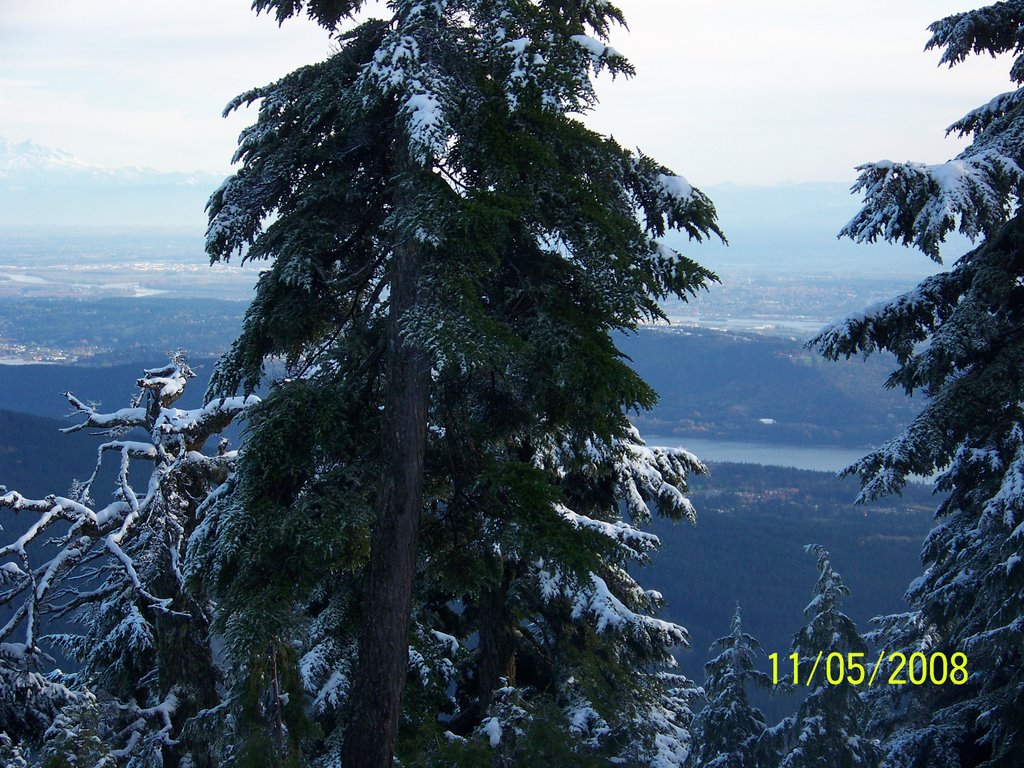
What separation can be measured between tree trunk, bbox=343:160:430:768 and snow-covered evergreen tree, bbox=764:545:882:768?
733cm

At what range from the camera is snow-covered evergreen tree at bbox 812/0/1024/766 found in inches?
299

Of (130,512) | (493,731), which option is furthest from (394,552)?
(130,512)

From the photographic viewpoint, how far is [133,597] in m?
9.22

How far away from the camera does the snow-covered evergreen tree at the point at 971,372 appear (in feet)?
24.9

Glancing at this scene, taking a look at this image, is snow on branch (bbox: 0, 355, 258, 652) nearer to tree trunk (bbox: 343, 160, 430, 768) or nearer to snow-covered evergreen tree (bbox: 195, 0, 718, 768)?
snow-covered evergreen tree (bbox: 195, 0, 718, 768)

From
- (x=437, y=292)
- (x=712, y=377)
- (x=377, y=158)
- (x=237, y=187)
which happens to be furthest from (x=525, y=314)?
(x=712, y=377)

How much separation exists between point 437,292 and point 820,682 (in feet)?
31.4

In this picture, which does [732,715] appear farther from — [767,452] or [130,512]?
[767,452]

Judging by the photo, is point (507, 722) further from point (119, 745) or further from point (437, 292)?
point (119, 745)
